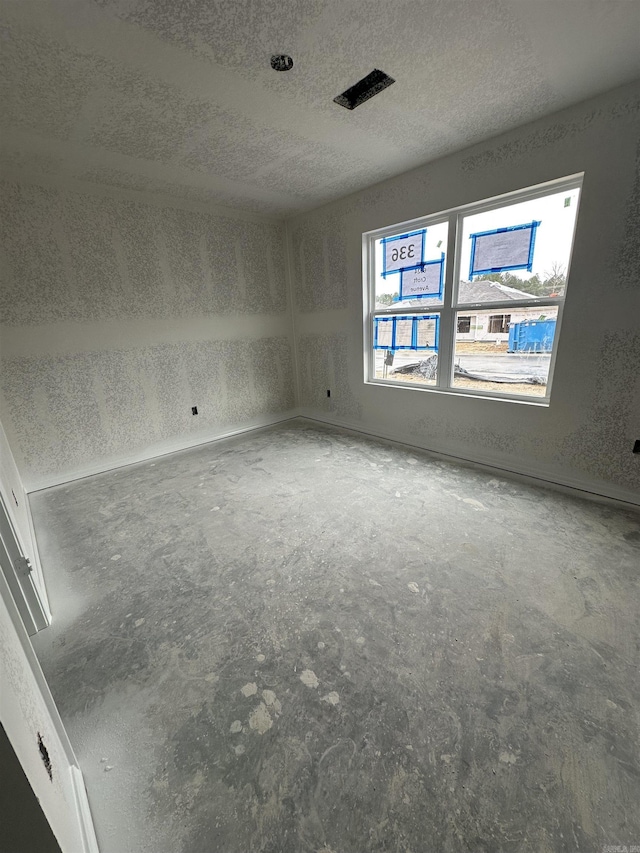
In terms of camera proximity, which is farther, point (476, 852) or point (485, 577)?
point (485, 577)

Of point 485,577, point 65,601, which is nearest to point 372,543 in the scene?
point 485,577

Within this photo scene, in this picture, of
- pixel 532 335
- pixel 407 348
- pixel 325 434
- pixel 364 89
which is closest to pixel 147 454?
pixel 325 434

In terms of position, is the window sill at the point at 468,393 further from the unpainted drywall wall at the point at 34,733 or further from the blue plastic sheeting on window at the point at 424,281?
the unpainted drywall wall at the point at 34,733

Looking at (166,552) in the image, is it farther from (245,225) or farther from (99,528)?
(245,225)

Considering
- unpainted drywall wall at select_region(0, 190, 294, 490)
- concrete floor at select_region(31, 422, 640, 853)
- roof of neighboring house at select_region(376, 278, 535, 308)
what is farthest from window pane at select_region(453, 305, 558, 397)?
unpainted drywall wall at select_region(0, 190, 294, 490)

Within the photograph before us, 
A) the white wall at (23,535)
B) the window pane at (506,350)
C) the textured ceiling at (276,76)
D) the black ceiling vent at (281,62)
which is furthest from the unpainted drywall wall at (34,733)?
the window pane at (506,350)

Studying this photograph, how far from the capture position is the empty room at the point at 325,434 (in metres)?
1.05

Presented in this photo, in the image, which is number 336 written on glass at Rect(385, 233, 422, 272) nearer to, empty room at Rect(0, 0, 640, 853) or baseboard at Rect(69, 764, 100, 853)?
empty room at Rect(0, 0, 640, 853)

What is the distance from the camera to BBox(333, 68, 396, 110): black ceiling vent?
6.03 feet

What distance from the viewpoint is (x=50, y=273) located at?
2938 millimetres

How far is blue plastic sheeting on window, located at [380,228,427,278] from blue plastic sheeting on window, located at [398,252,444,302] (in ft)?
0.21

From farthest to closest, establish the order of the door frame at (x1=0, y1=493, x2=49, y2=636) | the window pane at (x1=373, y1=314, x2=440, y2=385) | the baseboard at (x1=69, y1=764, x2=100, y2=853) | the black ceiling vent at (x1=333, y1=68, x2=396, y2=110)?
the window pane at (x1=373, y1=314, x2=440, y2=385)
the black ceiling vent at (x1=333, y1=68, x2=396, y2=110)
the door frame at (x1=0, y1=493, x2=49, y2=636)
the baseboard at (x1=69, y1=764, x2=100, y2=853)

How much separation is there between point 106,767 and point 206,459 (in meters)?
2.60

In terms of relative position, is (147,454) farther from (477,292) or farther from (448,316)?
(477,292)
